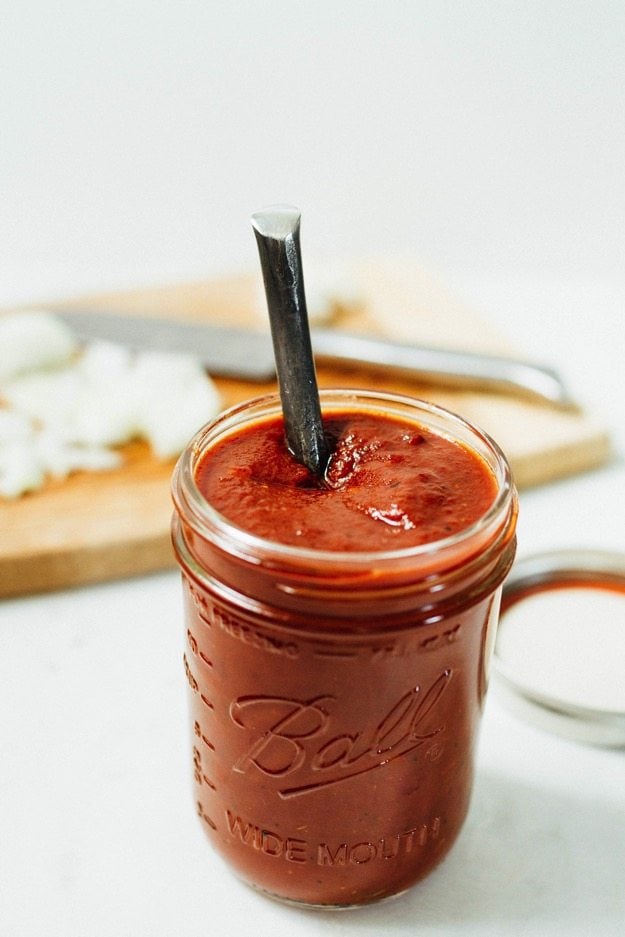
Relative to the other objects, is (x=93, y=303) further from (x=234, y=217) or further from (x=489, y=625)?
(x=489, y=625)

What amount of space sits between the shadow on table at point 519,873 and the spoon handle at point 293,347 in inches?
22.5

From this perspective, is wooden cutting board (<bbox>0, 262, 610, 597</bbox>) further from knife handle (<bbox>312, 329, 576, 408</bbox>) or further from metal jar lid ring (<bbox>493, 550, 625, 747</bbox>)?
metal jar lid ring (<bbox>493, 550, 625, 747</bbox>)

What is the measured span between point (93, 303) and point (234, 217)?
916 mm

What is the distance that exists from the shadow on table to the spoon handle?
1.88 feet

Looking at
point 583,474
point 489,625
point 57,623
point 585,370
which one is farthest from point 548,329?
point 489,625

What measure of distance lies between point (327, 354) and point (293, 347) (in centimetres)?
126

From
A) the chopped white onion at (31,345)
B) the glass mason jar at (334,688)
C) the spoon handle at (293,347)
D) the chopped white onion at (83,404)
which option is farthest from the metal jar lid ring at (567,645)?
the chopped white onion at (31,345)

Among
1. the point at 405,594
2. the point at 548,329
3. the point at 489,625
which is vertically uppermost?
the point at 405,594

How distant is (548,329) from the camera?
10.0 feet

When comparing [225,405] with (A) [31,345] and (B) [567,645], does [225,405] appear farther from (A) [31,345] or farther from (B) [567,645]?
(B) [567,645]

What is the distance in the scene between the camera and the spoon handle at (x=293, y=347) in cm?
126

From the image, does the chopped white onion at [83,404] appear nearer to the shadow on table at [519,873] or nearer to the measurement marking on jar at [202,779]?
the measurement marking on jar at [202,779]

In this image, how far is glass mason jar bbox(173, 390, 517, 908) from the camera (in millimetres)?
1127

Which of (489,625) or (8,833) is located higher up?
(489,625)
